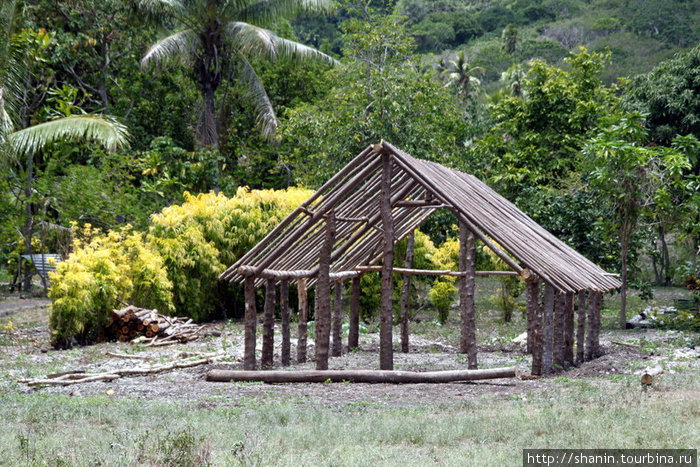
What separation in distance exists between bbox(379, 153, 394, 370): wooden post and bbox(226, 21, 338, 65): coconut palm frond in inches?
576

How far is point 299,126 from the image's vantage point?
78.5 ft

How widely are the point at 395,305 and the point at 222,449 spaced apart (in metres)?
12.6

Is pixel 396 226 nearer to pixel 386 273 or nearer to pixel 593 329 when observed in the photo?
pixel 386 273

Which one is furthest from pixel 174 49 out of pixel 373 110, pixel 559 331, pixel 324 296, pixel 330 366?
pixel 559 331

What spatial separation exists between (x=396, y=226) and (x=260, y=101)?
13665mm

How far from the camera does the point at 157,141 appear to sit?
25125 mm

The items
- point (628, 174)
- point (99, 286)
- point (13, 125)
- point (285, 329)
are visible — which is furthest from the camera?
point (628, 174)

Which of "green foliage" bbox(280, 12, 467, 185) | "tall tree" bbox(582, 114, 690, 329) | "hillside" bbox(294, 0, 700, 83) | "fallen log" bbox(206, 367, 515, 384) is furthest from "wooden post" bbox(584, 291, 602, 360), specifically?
"hillside" bbox(294, 0, 700, 83)

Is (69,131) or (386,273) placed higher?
(69,131)

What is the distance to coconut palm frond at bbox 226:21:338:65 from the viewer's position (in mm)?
24062

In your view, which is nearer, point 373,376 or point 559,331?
point 373,376

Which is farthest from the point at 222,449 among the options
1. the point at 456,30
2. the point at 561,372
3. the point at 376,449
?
the point at 456,30

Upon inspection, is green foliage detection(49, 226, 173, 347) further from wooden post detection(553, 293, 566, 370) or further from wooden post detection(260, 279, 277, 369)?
wooden post detection(553, 293, 566, 370)

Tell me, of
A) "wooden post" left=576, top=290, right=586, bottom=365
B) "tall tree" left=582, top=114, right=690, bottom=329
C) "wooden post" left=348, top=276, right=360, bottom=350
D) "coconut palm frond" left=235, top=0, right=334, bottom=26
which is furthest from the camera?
"coconut palm frond" left=235, top=0, right=334, bottom=26
